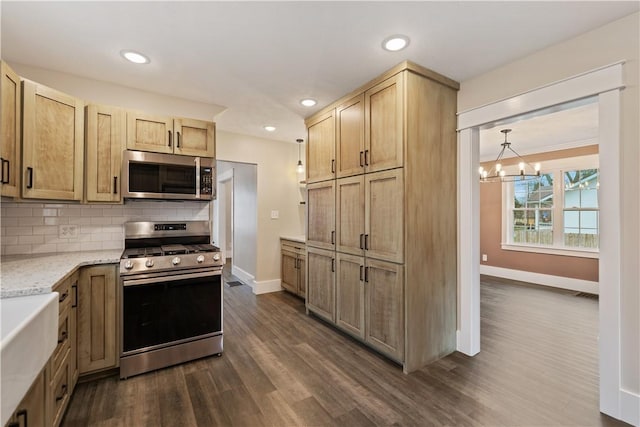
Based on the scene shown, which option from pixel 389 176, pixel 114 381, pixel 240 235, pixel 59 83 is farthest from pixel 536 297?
pixel 59 83

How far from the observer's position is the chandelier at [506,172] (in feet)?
14.0

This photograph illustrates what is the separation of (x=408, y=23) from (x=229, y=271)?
563cm

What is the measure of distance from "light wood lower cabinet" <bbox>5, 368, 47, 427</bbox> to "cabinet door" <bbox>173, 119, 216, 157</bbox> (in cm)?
205

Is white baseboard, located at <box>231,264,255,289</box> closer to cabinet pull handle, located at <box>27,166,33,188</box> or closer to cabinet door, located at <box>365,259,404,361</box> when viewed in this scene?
cabinet door, located at <box>365,259,404,361</box>

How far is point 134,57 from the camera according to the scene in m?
2.31

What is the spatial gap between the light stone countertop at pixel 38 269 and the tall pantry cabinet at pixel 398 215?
2075 mm

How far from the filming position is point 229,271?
622 centimetres

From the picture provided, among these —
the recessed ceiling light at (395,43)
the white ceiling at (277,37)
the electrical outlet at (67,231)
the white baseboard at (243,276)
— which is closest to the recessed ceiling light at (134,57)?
the white ceiling at (277,37)

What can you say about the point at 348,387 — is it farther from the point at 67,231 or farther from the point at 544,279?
the point at 544,279

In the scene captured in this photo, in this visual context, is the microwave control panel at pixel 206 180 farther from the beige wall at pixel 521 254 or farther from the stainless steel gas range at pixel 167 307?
the beige wall at pixel 521 254

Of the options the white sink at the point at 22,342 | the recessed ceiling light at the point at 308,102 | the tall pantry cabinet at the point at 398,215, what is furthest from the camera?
the recessed ceiling light at the point at 308,102

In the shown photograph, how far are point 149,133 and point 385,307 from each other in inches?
107

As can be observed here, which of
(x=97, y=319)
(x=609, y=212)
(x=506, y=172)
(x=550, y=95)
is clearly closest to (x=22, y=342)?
(x=97, y=319)

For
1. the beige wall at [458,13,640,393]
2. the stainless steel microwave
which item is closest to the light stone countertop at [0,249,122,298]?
the stainless steel microwave
